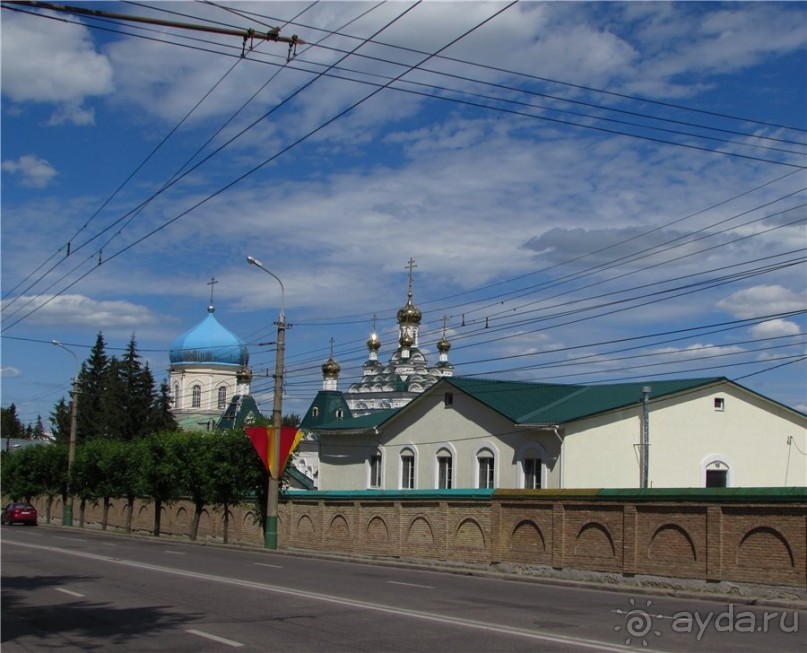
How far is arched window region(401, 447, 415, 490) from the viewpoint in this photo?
47938mm

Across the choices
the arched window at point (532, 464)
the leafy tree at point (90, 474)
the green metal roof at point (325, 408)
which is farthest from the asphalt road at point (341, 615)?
the green metal roof at point (325, 408)

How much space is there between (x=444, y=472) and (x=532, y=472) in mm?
6385

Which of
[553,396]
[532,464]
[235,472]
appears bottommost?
[235,472]

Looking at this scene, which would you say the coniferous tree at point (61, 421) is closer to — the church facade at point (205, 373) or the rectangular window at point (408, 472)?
the church facade at point (205, 373)

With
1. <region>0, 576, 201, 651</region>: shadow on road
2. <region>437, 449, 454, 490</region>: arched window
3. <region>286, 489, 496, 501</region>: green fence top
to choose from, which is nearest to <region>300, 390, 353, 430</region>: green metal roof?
<region>437, 449, 454, 490</region>: arched window

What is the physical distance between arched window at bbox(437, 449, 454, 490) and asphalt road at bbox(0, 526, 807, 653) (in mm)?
22764

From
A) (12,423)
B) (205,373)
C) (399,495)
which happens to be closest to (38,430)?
(12,423)

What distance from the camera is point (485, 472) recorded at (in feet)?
141

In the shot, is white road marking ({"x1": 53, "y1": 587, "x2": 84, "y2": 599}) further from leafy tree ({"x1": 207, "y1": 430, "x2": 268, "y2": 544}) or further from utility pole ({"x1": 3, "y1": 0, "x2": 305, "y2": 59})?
leafy tree ({"x1": 207, "y1": 430, "x2": 268, "y2": 544})

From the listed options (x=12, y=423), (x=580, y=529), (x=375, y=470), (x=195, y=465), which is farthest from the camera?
(x=12, y=423)

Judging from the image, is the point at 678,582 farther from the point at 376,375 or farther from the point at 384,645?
the point at 376,375

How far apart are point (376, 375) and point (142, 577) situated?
220ft

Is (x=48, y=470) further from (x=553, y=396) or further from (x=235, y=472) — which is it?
(x=553, y=396)

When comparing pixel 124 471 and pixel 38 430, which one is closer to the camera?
pixel 124 471
